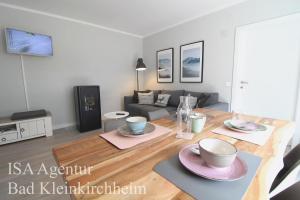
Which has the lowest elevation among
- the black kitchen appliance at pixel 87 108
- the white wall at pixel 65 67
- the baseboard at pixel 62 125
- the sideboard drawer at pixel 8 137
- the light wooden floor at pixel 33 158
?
the light wooden floor at pixel 33 158

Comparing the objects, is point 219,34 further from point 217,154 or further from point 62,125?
point 62,125

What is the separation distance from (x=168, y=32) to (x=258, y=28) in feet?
6.86

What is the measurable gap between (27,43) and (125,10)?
202 centimetres

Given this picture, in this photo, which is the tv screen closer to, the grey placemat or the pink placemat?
the pink placemat

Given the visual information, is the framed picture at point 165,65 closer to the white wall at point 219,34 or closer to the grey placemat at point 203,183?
the white wall at point 219,34

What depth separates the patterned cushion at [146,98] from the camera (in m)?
3.89

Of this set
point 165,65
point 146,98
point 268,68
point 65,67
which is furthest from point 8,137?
point 268,68

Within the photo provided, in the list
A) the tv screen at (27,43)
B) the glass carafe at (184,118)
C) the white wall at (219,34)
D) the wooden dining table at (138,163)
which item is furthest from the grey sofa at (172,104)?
the tv screen at (27,43)

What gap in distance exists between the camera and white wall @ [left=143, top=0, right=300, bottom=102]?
2.35 m

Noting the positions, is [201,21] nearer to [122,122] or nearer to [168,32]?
[168,32]

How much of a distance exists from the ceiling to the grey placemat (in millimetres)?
2925

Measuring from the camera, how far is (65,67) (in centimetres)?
345

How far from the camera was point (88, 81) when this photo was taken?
3812 millimetres

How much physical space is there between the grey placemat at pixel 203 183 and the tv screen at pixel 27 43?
3.49 meters
